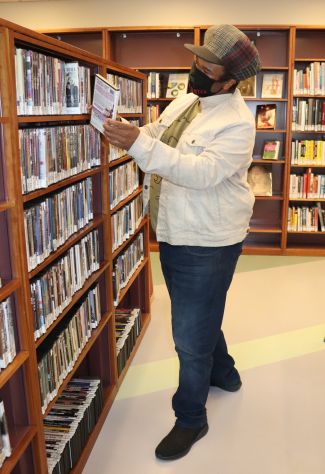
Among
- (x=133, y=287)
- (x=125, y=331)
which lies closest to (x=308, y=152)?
(x=133, y=287)

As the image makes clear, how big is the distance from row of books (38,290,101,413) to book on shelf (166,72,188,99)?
326 centimetres

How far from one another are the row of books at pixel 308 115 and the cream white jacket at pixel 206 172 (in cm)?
312

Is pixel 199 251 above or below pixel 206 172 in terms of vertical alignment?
below

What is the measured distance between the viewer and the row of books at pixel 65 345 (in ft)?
5.40

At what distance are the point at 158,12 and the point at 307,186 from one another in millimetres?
2271

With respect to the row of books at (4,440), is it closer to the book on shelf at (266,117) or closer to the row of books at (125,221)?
the row of books at (125,221)

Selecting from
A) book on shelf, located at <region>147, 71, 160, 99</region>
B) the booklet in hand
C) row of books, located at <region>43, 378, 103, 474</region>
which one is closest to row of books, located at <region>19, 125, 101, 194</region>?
the booklet in hand

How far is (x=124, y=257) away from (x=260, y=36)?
3280 mm

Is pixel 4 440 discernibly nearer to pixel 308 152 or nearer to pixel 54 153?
pixel 54 153

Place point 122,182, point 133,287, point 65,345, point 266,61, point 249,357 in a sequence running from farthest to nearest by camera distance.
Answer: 1. point 266,61
2. point 133,287
3. point 249,357
4. point 122,182
5. point 65,345

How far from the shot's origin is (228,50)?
170 cm

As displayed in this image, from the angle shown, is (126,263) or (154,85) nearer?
(126,263)

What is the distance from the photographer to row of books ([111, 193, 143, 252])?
250cm

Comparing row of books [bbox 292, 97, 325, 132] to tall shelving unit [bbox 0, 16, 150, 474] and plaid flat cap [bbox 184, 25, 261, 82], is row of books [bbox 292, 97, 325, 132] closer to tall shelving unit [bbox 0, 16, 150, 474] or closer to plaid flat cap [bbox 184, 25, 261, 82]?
tall shelving unit [bbox 0, 16, 150, 474]
